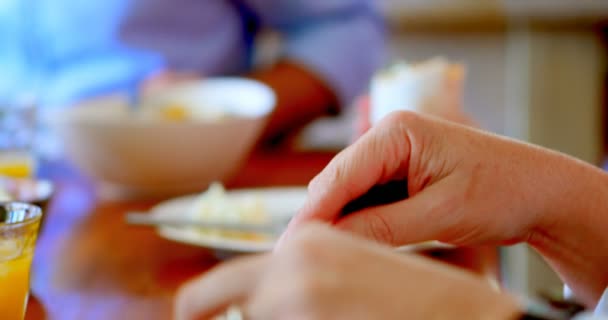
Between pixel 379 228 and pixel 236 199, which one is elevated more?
pixel 379 228

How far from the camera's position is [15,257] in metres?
0.56

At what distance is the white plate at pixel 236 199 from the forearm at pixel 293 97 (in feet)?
1.53

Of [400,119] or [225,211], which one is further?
[225,211]

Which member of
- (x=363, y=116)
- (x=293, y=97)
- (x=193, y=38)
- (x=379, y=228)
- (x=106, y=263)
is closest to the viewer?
(x=379, y=228)

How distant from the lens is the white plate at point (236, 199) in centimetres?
78

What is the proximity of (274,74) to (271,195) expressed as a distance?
2.16 feet

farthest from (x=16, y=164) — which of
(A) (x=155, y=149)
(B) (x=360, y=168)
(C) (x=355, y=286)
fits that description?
(C) (x=355, y=286)

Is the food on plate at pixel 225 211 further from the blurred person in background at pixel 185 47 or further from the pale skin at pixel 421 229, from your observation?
the blurred person in background at pixel 185 47

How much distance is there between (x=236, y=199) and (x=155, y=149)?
173 mm

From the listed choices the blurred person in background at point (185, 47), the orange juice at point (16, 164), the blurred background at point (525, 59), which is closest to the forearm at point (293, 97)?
the blurred person in background at point (185, 47)

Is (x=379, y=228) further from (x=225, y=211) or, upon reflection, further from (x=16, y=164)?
(x=16, y=164)

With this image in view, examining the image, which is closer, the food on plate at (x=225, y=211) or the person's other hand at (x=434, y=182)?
the person's other hand at (x=434, y=182)

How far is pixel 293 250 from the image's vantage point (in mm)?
348

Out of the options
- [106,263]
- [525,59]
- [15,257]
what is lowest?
[525,59]
